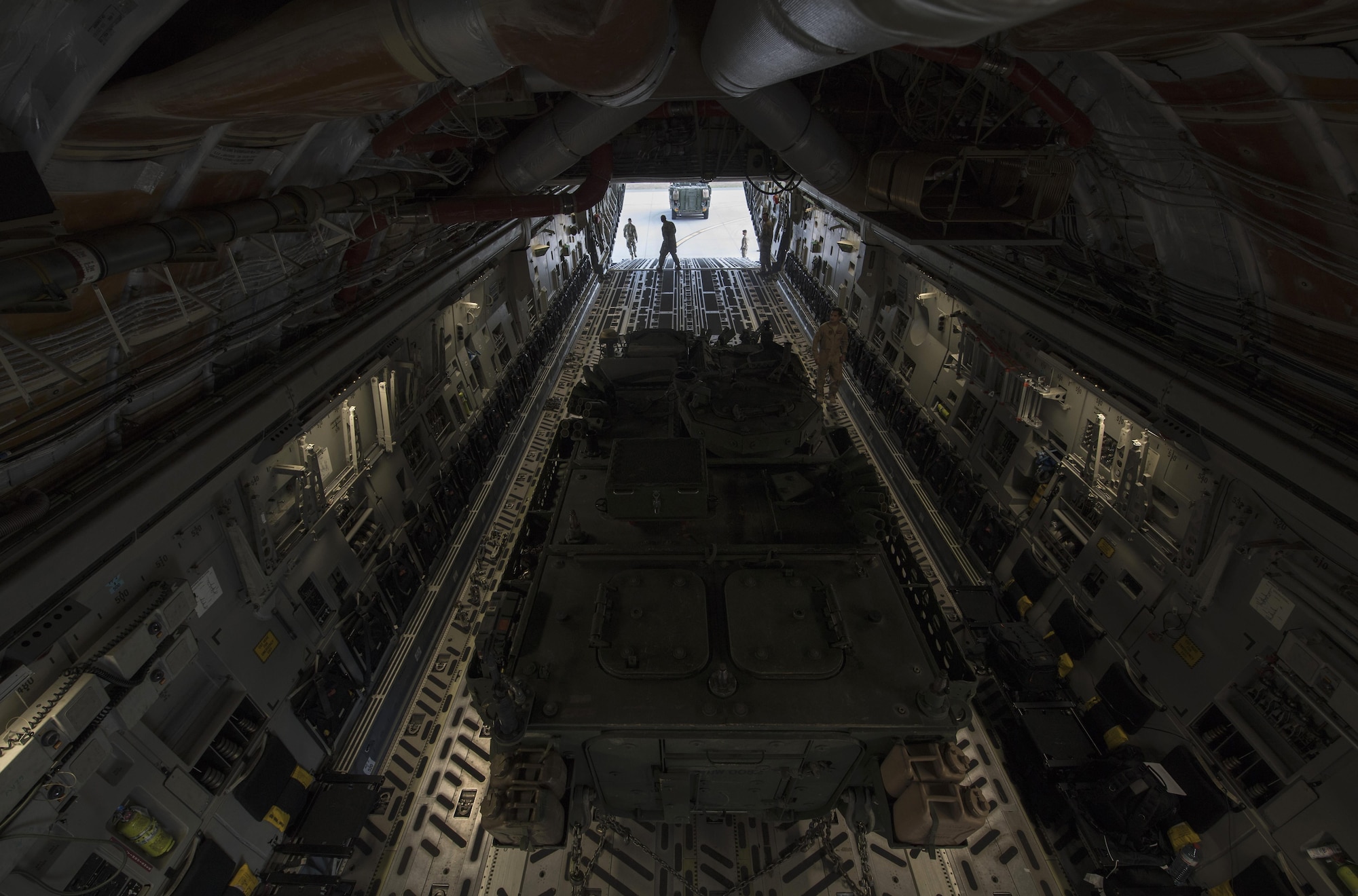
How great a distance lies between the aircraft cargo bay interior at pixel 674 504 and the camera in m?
3.22

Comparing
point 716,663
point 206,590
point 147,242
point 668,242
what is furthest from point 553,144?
point 668,242

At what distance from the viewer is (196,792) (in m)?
4.74

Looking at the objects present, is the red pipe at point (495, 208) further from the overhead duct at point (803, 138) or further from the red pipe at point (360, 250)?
the overhead duct at point (803, 138)

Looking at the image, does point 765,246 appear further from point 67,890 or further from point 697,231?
point 67,890

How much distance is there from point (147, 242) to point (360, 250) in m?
4.26

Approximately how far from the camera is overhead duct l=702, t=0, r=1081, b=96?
179cm

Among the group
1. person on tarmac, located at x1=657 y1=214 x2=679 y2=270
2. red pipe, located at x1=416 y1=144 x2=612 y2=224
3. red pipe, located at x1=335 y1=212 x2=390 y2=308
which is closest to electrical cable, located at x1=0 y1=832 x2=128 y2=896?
red pipe, located at x1=335 y1=212 x2=390 y2=308

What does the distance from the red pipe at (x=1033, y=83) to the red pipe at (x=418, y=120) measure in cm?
422

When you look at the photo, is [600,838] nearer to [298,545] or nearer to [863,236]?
[298,545]

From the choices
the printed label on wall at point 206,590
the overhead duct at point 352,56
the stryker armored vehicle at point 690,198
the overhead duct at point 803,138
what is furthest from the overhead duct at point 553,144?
the stryker armored vehicle at point 690,198

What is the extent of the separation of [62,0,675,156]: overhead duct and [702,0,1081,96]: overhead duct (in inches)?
19.8

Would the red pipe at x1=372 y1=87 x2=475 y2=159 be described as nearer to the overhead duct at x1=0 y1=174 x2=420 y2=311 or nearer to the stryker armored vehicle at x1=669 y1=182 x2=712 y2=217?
the overhead duct at x1=0 y1=174 x2=420 y2=311

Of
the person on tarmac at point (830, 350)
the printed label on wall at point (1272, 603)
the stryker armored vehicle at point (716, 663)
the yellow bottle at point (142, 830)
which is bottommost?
the yellow bottle at point (142, 830)

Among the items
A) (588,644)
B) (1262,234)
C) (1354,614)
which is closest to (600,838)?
(588,644)
